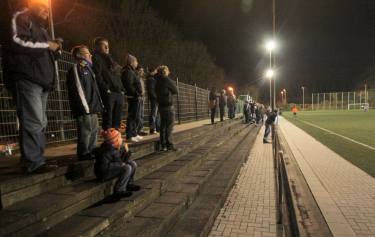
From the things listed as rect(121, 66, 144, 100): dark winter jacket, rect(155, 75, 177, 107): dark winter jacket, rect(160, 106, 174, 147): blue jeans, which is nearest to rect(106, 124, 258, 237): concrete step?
rect(160, 106, 174, 147): blue jeans

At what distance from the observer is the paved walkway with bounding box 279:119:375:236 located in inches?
166

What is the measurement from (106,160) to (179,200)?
1141mm

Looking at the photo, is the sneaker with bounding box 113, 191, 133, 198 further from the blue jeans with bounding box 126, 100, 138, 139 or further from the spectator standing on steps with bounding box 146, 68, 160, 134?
the spectator standing on steps with bounding box 146, 68, 160, 134

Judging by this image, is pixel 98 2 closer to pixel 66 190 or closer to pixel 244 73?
pixel 66 190

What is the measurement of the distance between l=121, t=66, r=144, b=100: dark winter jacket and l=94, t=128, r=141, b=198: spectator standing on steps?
3.09 meters

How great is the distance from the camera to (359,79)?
93.8 meters

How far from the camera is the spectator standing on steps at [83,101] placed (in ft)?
14.5

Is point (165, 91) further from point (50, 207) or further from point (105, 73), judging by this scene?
point (50, 207)

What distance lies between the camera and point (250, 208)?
16.5 feet

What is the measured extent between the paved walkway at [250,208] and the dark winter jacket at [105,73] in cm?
281

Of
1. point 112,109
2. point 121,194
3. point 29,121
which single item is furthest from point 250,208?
point 29,121

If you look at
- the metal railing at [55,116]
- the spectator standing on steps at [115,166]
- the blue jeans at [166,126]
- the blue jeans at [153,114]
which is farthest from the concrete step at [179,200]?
the metal railing at [55,116]

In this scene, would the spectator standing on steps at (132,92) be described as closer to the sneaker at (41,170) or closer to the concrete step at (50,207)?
the concrete step at (50,207)

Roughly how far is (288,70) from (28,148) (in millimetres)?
116133
